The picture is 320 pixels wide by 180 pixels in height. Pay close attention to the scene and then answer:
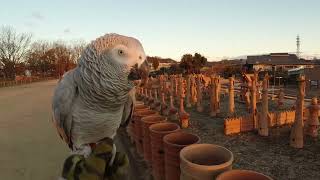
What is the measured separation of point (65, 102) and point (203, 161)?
5.63 feet

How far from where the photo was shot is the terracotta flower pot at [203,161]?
273 centimetres

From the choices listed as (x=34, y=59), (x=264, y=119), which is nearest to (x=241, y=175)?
(x=264, y=119)

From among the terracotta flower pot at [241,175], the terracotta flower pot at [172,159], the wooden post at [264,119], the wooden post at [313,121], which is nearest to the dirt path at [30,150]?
the terracotta flower pot at [172,159]

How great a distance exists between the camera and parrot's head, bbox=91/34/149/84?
2.28 m

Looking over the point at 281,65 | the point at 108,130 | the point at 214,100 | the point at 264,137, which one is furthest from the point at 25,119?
the point at 281,65

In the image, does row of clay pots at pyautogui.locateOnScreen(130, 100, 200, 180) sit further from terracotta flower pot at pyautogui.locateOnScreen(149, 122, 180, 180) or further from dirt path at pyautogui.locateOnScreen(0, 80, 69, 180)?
dirt path at pyautogui.locateOnScreen(0, 80, 69, 180)

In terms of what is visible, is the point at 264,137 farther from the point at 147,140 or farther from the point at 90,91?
the point at 90,91

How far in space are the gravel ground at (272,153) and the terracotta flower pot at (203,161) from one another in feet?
5.12

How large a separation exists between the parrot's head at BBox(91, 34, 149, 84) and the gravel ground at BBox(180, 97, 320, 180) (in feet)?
10.4

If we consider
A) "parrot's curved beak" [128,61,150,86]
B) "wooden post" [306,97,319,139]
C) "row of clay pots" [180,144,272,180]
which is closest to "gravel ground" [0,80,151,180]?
"row of clay pots" [180,144,272,180]

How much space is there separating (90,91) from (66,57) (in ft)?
200

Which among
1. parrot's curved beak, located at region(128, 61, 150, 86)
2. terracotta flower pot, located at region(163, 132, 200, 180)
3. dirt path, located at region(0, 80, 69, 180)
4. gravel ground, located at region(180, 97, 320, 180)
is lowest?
dirt path, located at region(0, 80, 69, 180)

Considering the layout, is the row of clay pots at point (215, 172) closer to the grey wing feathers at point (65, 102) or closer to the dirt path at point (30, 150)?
the grey wing feathers at point (65, 102)

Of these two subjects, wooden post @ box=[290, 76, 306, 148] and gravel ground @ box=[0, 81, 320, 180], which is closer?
gravel ground @ box=[0, 81, 320, 180]
